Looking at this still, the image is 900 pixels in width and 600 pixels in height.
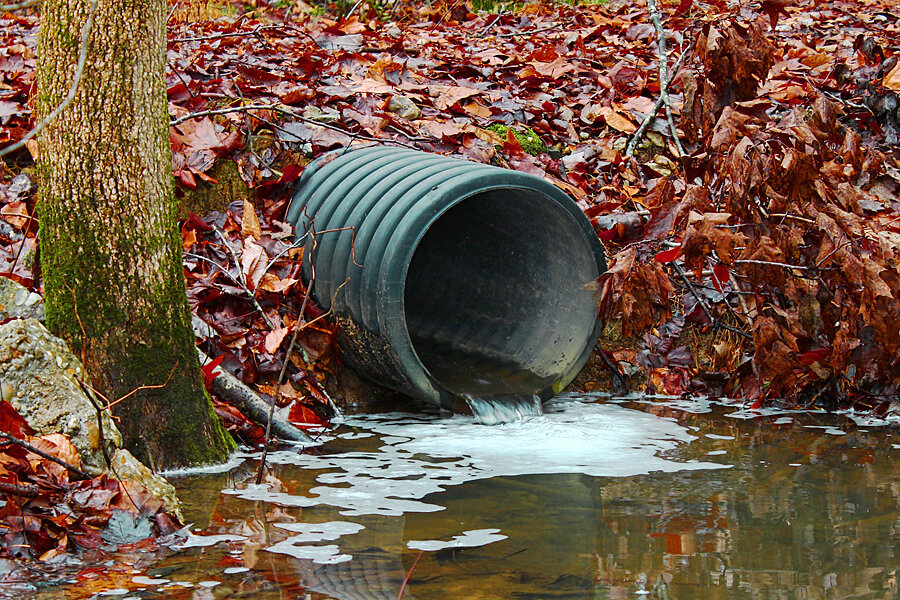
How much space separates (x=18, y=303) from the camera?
9.94ft

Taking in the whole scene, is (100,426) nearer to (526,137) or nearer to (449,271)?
(449,271)

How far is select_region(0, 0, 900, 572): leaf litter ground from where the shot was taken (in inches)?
145

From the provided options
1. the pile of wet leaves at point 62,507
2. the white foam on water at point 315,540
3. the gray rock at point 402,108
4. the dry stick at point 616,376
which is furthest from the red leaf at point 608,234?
the pile of wet leaves at point 62,507

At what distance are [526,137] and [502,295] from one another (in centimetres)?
118

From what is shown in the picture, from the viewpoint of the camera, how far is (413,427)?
377 cm

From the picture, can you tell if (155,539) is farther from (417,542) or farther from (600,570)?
(600,570)

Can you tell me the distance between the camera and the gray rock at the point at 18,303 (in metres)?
3.02

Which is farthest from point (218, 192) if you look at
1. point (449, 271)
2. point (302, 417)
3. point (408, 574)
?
point (408, 574)

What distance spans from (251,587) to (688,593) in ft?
3.29

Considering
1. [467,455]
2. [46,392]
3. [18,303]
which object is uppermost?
[18,303]

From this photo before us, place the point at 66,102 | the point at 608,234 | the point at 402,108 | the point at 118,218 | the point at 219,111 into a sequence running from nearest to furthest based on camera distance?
1. the point at 66,102
2. the point at 118,218
3. the point at 219,111
4. the point at 608,234
5. the point at 402,108

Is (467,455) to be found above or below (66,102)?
below

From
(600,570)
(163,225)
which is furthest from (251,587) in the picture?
(163,225)

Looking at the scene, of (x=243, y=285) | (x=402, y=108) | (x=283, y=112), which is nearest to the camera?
(x=243, y=285)
